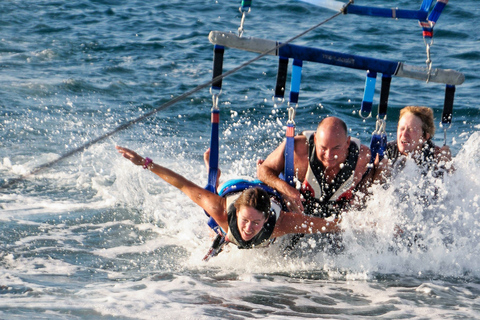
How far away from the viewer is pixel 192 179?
728 cm

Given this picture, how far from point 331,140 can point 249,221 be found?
0.89 m

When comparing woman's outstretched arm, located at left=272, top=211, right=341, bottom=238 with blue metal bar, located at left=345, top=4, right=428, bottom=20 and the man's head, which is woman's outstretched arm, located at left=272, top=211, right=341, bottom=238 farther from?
blue metal bar, located at left=345, top=4, right=428, bottom=20

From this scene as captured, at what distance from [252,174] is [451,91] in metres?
2.87

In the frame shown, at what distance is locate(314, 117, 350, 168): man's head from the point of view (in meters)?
4.73

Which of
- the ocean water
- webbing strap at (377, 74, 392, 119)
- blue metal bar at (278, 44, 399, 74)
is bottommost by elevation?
the ocean water

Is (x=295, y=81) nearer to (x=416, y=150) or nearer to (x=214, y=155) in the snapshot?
(x=214, y=155)

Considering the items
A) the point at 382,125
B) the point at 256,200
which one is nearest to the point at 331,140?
the point at 382,125

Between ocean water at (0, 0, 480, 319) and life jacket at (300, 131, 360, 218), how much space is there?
178 mm

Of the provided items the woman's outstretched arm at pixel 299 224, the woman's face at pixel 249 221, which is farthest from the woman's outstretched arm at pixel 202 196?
the woman's outstretched arm at pixel 299 224

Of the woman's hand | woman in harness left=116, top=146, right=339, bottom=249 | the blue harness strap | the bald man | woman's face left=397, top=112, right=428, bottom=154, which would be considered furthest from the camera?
woman's face left=397, top=112, right=428, bottom=154

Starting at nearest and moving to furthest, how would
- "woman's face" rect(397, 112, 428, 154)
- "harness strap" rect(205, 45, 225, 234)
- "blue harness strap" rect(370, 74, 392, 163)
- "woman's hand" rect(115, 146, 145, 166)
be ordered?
1. "woman's hand" rect(115, 146, 145, 166)
2. "harness strap" rect(205, 45, 225, 234)
3. "blue harness strap" rect(370, 74, 392, 163)
4. "woman's face" rect(397, 112, 428, 154)

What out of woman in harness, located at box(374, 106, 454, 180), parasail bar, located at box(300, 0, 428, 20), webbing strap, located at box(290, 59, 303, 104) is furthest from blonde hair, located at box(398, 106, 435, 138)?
webbing strap, located at box(290, 59, 303, 104)

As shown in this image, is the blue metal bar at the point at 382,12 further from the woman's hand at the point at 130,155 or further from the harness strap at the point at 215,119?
the woman's hand at the point at 130,155

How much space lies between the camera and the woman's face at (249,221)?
14.8 ft
